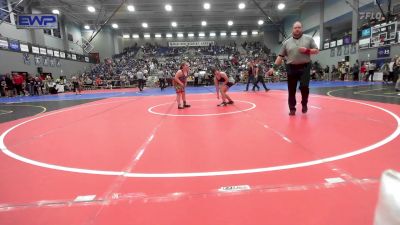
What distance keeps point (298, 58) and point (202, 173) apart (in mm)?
4225

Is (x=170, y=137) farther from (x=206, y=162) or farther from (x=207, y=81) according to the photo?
(x=207, y=81)

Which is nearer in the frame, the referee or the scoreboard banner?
the referee

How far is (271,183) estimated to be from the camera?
2.54 meters

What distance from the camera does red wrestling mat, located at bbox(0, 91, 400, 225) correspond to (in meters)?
2.08

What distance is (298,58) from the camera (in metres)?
6.00

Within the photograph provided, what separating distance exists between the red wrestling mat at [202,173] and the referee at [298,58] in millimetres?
1105

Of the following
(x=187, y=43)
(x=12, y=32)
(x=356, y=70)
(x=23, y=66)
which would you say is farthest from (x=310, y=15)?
(x=12, y=32)

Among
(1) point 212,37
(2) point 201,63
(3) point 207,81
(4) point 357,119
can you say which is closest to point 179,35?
(1) point 212,37

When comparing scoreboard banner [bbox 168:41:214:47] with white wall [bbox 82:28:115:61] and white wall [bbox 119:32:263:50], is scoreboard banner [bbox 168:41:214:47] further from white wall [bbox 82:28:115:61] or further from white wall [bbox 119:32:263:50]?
white wall [bbox 82:28:115:61]


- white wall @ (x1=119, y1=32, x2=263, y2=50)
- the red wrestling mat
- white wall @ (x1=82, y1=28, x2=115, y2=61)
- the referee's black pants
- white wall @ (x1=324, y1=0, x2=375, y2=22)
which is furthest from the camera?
white wall @ (x1=119, y1=32, x2=263, y2=50)

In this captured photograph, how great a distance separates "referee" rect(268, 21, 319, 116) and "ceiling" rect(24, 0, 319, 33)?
24763mm

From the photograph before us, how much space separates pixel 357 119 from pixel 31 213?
560 centimetres
